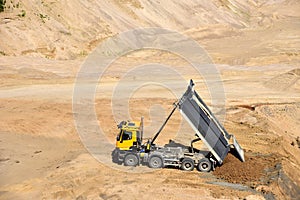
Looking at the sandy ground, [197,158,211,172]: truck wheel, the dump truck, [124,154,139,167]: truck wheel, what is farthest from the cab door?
[197,158,211,172]: truck wheel

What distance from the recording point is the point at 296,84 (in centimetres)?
2945

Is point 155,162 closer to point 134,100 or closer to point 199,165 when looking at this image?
point 199,165

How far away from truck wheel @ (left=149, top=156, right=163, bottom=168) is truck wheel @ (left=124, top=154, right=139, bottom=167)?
1.57 ft

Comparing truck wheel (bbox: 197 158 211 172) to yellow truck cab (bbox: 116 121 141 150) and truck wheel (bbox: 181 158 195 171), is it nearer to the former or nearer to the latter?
truck wheel (bbox: 181 158 195 171)

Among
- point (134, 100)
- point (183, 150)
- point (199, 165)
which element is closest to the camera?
point (199, 165)

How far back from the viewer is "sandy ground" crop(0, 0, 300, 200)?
12.5m

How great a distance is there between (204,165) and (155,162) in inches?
64.9

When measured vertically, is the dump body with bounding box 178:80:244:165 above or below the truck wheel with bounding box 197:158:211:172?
above

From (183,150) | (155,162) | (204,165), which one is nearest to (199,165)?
(204,165)

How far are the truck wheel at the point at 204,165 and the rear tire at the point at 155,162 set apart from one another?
4.24 feet

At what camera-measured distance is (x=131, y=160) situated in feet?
43.9

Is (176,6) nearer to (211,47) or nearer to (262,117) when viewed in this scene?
(211,47)

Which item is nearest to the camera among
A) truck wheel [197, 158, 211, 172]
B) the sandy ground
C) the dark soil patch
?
the sandy ground

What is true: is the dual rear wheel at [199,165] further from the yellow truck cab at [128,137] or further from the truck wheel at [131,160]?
the yellow truck cab at [128,137]
